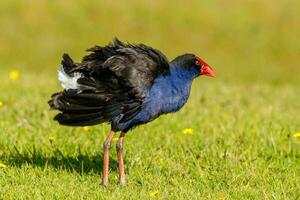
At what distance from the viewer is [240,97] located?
41.9 ft

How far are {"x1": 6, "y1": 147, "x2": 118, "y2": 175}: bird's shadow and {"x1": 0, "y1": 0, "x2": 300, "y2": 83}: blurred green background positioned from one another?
1653cm

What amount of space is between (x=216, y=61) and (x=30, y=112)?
15876 millimetres

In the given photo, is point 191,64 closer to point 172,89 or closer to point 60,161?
point 172,89

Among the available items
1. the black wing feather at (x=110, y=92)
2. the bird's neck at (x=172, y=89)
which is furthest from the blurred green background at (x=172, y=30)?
the black wing feather at (x=110, y=92)

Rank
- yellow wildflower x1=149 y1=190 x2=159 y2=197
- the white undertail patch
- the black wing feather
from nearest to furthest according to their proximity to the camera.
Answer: yellow wildflower x1=149 y1=190 x2=159 y2=197
the black wing feather
the white undertail patch

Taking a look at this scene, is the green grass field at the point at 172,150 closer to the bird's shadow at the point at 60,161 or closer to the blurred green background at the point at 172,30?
the bird's shadow at the point at 60,161

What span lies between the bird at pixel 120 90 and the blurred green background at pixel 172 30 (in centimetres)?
1737

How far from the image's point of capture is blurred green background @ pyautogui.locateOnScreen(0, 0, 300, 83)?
25.0 m

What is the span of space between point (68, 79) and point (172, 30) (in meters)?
20.2

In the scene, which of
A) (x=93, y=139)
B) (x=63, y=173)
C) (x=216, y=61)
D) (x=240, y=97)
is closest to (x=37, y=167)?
(x=63, y=173)

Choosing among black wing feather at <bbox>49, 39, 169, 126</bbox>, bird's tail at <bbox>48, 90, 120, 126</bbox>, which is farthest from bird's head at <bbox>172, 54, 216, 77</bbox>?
bird's tail at <bbox>48, 90, 120, 126</bbox>

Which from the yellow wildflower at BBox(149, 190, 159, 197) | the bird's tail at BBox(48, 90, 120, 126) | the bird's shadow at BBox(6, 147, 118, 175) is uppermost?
the bird's tail at BBox(48, 90, 120, 126)

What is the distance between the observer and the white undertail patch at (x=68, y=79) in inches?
270

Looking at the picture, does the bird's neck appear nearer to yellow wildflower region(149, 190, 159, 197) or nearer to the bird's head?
the bird's head
